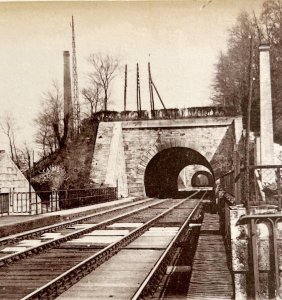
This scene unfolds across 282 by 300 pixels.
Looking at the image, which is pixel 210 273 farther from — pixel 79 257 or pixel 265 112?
pixel 265 112

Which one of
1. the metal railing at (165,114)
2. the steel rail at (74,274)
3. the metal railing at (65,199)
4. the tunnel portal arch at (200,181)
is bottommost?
the steel rail at (74,274)

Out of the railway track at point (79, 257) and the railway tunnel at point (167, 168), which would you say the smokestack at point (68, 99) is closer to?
the railway tunnel at point (167, 168)

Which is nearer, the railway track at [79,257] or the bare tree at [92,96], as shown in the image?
the railway track at [79,257]

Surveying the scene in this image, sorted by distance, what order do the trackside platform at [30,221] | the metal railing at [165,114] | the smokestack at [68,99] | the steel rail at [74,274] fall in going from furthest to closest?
the metal railing at [165,114] < the smokestack at [68,99] < the trackside platform at [30,221] < the steel rail at [74,274]

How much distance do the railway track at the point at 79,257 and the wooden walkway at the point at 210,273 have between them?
2.08ft

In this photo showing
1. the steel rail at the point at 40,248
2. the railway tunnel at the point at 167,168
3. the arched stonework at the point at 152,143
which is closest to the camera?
the steel rail at the point at 40,248

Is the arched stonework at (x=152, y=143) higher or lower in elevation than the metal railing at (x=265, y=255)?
higher

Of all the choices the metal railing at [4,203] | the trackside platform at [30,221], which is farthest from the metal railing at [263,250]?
the metal railing at [4,203]

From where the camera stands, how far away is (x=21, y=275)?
7.84 meters

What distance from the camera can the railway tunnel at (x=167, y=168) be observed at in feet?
103

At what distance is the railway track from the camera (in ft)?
22.6

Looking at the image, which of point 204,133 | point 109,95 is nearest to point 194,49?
point 109,95

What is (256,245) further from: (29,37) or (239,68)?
(239,68)

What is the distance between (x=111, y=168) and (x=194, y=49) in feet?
54.7
